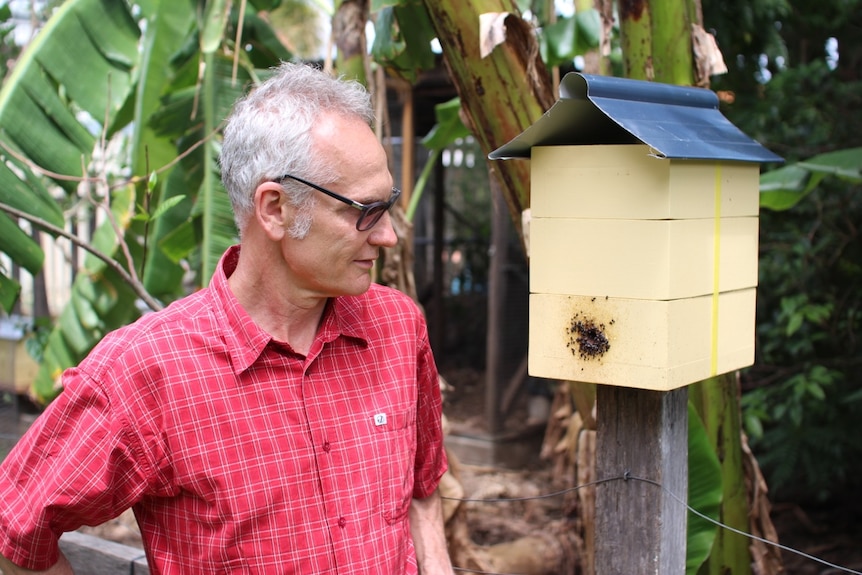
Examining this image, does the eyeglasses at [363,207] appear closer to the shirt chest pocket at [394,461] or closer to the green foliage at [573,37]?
the shirt chest pocket at [394,461]

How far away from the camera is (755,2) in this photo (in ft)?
13.2

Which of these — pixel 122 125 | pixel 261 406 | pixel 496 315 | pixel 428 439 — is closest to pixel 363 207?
pixel 261 406

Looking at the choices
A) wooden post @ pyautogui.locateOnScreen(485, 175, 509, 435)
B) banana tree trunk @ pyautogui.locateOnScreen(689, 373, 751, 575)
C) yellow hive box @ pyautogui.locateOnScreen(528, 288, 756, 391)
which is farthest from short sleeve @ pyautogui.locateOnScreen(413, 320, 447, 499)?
wooden post @ pyautogui.locateOnScreen(485, 175, 509, 435)

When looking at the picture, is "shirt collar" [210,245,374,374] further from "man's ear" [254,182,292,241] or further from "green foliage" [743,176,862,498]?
"green foliage" [743,176,862,498]

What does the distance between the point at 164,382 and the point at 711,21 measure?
340 cm

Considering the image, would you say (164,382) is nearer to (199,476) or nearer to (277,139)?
(199,476)

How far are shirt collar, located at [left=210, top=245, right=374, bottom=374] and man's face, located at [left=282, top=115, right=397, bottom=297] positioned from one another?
11 cm

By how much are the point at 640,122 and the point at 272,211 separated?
27.0 inches

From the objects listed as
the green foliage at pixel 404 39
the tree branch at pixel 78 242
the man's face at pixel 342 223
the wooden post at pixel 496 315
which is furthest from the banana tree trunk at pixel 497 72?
the wooden post at pixel 496 315

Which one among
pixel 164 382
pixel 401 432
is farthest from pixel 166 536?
pixel 401 432

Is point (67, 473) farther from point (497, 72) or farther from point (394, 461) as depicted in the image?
point (497, 72)

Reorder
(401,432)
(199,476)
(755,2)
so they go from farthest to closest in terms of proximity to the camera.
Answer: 1. (755,2)
2. (401,432)
3. (199,476)

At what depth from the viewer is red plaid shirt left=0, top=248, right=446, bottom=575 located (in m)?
1.59

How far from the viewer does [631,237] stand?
5.49 ft
